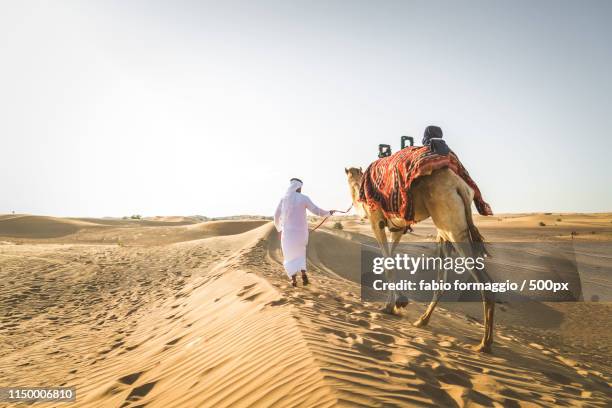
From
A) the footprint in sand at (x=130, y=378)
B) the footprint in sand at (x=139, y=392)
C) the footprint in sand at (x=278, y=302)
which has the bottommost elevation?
the footprint in sand at (x=130, y=378)

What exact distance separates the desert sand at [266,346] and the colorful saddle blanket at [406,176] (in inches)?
70.5

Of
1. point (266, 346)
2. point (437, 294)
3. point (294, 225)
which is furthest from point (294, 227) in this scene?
point (266, 346)

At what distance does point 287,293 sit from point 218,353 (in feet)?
7.73

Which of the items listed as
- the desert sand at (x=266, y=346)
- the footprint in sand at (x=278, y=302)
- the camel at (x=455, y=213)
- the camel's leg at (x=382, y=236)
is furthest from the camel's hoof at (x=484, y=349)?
the footprint in sand at (x=278, y=302)

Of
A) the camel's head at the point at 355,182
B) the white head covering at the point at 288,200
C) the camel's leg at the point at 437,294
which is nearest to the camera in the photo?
the camel's leg at the point at 437,294

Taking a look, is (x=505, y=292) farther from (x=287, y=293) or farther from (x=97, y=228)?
(x=97, y=228)

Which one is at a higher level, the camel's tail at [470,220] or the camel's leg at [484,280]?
the camel's tail at [470,220]

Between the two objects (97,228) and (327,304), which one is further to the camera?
(97,228)

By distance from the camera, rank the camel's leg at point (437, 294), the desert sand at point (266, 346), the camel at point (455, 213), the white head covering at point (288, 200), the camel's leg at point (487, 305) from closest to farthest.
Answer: the desert sand at point (266, 346), the camel's leg at point (487, 305), the camel at point (455, 213), the camel's leg at point (437, 294), the white head covering at point (288, 200)

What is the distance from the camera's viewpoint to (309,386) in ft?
9.23

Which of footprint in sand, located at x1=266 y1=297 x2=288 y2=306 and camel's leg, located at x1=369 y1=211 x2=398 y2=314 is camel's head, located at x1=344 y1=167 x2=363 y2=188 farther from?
footprint in sand, located at x1=266 y1=297 x2=288 y2=306

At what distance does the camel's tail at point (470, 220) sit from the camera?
4574mm

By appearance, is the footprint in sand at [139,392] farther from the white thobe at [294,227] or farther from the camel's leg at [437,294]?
the white thobe at [294,227]

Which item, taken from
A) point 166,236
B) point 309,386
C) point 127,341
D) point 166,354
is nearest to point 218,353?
point 166,354
